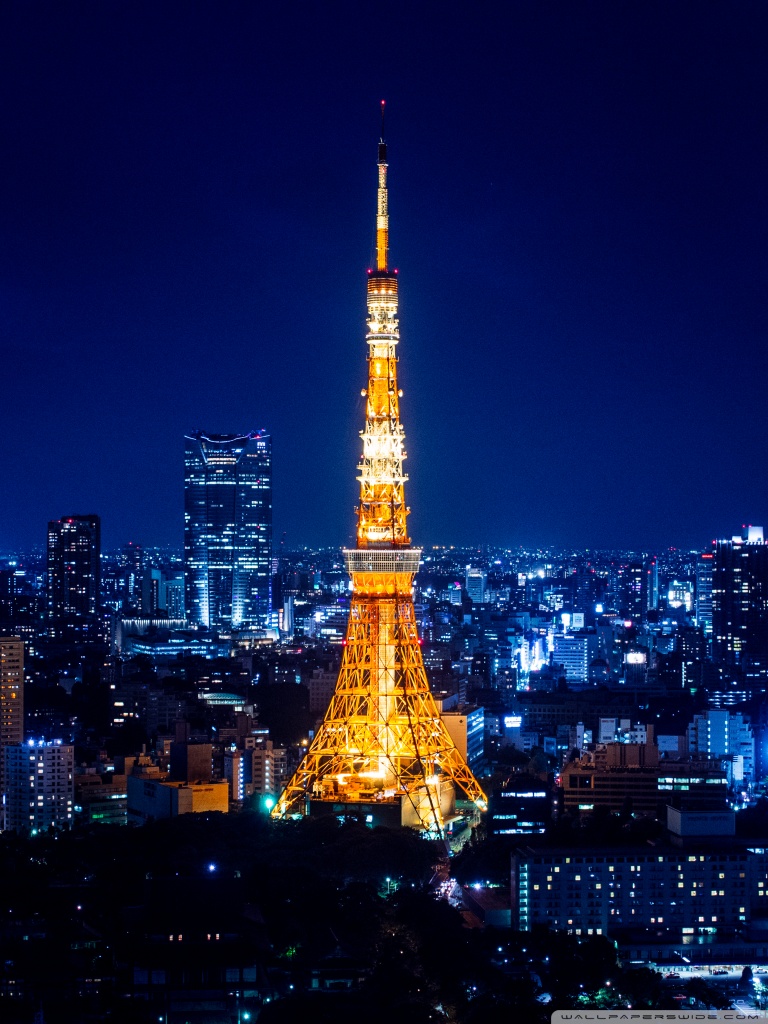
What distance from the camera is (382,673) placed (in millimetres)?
16344

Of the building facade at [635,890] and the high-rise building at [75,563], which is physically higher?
the high-rise building at [75,563]

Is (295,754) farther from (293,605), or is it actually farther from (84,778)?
(293,605)

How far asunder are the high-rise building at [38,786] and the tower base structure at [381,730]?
2.68 metres

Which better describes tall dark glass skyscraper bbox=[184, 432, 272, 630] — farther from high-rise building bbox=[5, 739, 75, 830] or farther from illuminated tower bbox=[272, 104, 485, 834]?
illuminated tower bbox=[272, 104, 485, 834]

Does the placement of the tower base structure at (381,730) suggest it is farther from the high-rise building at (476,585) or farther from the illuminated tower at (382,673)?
the high-rise building at (476,585)

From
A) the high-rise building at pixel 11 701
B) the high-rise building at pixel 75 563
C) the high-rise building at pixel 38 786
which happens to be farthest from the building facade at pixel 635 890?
the high-rise building at pixel 75 563

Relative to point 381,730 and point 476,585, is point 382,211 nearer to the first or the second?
point 381,730

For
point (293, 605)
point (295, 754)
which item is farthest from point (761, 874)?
point (293, 605)

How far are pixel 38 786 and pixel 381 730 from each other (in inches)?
144

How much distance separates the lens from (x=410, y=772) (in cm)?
1609

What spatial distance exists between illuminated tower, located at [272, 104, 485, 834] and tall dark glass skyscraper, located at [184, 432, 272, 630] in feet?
91.4

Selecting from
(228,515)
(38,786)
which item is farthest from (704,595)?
(38,786)

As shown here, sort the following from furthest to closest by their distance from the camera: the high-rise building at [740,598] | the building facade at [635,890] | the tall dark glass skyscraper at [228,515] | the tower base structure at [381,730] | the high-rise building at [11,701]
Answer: the tall dark glass skyscraper at [228,515] → the high-rise building at [740,598] → the high-rise building at [11,701] → the tower base structure at [381,730] → the building facade at [635,890]

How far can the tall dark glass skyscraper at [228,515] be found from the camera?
44750mm
